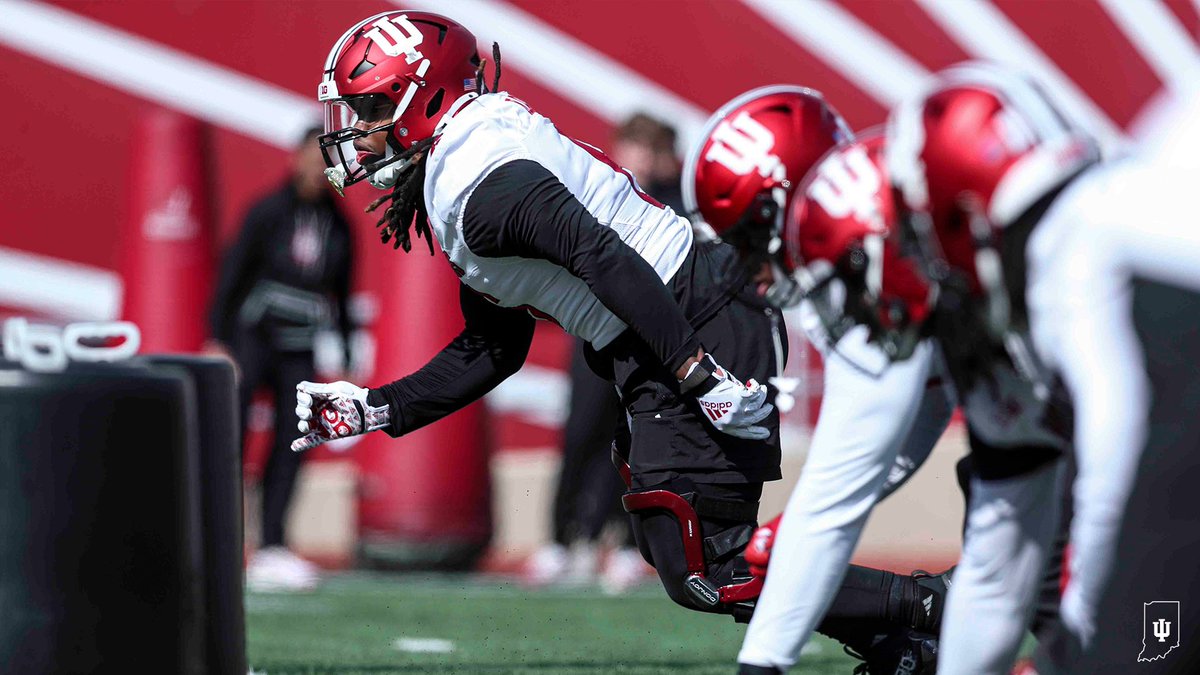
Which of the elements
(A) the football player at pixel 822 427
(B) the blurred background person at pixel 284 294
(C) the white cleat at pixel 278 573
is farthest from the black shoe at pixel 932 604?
(B) the blurred background person at pixel 284 294

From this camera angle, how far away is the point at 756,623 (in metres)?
2.88

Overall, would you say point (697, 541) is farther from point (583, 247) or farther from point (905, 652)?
point (583, 247)

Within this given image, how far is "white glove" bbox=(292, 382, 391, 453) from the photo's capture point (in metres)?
3.74

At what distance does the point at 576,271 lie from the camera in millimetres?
3359

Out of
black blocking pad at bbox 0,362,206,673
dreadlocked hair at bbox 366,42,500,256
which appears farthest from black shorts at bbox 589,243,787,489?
black blocking pad at bbox 0,362,206,673

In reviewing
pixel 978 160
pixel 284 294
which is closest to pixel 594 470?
pixel 284 294

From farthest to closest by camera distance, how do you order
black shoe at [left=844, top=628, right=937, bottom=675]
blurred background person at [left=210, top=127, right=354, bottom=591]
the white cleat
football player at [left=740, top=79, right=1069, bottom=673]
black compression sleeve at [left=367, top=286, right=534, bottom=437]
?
blurred background person at [left=210, top=127, right=354, bottom=591] → the white cleat → black compression sleeve at [left=367, top=286, right=534, bottom=437] → black shoe at [left=844, top=628, right=937, bottom=675] → football player at [left=740, top=79, right=1069, bottom=673]

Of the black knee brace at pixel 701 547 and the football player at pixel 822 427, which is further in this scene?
the black knee brace at pixel 701 547

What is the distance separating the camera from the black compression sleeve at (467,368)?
3.88 m

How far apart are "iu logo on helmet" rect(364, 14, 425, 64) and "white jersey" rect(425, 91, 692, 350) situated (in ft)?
0.51

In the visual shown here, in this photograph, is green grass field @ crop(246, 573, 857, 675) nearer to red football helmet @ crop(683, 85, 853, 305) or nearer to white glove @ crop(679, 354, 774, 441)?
white glove @ crop(679, 354, 774, 441)

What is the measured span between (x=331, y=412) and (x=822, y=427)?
1287 mm

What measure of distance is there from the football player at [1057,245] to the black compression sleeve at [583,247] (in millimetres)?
845

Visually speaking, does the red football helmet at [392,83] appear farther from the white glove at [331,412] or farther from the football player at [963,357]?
the football player at [963,357]
